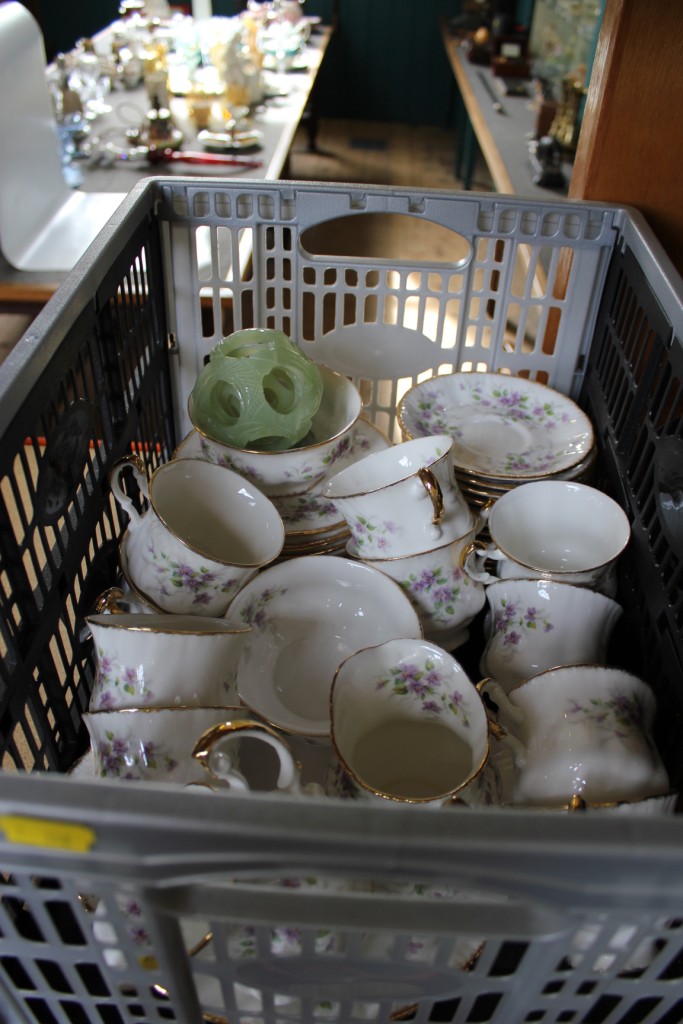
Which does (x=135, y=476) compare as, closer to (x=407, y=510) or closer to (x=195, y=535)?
(x=195, y=535)

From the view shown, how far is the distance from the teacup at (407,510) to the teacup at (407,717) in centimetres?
12

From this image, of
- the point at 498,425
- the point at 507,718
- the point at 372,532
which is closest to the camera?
the point at 507,718

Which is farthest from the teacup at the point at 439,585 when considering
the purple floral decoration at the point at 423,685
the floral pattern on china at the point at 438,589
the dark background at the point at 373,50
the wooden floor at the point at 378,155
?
the dark background at the point at 373,50

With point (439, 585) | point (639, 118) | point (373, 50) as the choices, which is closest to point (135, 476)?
point (439, 585)

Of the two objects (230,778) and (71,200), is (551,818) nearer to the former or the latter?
(230,778)

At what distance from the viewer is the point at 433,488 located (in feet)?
2.55

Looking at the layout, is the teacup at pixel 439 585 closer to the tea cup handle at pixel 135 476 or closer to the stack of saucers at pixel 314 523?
the stack of saucers at pixel 314 523

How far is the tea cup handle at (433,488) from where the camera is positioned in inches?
30.6

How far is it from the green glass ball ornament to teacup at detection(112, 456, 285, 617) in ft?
0.23

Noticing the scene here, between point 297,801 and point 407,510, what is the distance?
490mm

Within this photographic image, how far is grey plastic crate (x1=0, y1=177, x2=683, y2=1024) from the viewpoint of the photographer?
0.35 metres

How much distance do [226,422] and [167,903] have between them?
64 centimetres

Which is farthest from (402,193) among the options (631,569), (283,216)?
(631,569)

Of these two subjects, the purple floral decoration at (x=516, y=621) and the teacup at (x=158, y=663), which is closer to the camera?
the teacup at (x=158, y=663)
